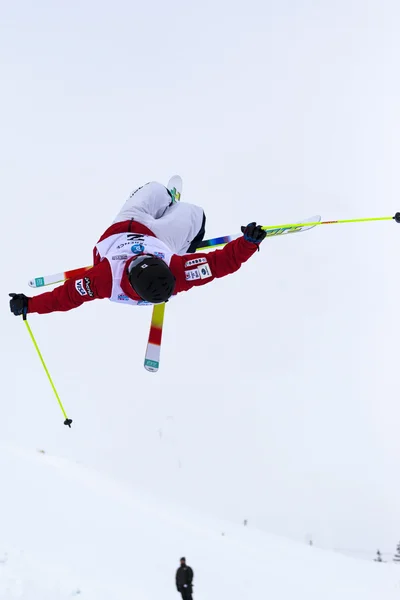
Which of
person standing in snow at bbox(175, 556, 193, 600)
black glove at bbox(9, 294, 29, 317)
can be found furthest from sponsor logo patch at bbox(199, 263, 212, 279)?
person standing in snow at bbox(175, 556, 193, 600)

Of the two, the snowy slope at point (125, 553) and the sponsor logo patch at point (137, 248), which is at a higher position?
the sponsor logo patch at point (137, 248)

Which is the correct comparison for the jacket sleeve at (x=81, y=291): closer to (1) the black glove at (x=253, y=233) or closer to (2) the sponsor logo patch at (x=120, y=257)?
(2) the sponsor logo patch at (x=120, y=257)

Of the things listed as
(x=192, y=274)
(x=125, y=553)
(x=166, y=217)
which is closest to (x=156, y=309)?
(x=166, y=217)

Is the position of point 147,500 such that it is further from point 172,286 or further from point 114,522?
point 172,286

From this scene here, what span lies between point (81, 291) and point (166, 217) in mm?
1579

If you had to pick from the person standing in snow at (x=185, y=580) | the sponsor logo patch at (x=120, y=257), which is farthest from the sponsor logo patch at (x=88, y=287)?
the person standing in snow at (x=185, y=580)

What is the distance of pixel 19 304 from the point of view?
18.8ft

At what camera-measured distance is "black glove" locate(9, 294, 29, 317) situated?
18.8 feet

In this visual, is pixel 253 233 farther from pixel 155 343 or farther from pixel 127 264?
pixel 155 343

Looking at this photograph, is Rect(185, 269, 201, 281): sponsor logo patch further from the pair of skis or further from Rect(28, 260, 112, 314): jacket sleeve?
the pair of skis

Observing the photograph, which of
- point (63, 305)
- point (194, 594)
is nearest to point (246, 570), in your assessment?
point (194, 594)

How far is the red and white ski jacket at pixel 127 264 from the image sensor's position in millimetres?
5062

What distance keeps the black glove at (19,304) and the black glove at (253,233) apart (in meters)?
2.61

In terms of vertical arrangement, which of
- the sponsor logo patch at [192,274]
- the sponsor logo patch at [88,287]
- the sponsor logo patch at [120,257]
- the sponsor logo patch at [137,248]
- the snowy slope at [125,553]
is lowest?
the snowy slope at [125,553]
